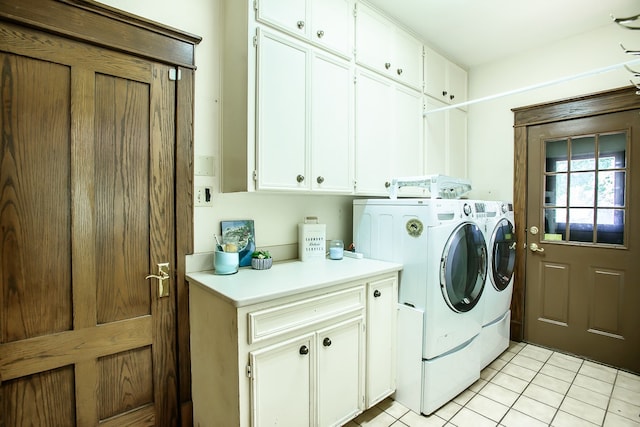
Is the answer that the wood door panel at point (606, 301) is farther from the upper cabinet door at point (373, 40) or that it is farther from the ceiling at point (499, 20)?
the upper cabinet door at point (373, 40)

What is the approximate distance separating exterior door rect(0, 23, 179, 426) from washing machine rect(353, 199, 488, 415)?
1.37 m

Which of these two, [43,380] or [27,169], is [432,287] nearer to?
[43,380]

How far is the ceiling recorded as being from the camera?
7.18 feet

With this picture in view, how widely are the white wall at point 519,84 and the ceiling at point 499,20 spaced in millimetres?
122

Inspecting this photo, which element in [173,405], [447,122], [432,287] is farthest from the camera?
[447,122]

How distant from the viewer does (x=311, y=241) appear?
2107mm

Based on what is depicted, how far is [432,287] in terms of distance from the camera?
1815mm

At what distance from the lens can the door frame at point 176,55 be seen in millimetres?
1345

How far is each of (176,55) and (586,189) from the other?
3251mm

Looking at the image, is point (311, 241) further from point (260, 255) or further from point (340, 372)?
point (340, 372)

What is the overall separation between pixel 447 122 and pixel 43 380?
11.0 ft

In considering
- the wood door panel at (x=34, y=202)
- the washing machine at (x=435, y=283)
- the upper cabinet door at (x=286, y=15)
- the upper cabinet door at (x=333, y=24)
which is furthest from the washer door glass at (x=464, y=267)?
the wood door panel at (x=34, y=202)

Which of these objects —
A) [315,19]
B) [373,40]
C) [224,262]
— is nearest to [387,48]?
[373,40]

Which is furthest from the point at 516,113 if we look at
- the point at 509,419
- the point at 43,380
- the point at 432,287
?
the point at 43,380
